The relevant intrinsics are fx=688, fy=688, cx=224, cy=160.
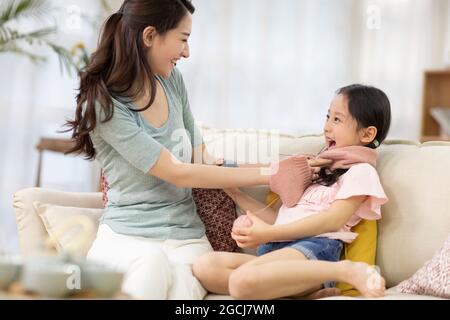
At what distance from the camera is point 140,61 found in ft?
4.76

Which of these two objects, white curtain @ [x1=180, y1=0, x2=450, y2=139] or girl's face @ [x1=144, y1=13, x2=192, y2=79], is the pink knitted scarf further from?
white curtain @ [x1=180, y1=0, x2=450, y2=139]

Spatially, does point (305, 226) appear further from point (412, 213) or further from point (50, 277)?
point (50, 277)

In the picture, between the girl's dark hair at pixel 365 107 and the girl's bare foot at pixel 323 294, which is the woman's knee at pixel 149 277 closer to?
the girl's bare foot at pixel 323 294

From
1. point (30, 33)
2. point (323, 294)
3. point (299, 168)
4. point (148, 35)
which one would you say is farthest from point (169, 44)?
point (30, 33)

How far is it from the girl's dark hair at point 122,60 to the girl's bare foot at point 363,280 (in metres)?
0.55

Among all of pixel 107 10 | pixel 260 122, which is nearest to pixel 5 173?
pixel 107 10

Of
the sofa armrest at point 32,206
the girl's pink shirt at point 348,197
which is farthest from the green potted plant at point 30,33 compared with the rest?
the girl's pink shirt at point 348,197

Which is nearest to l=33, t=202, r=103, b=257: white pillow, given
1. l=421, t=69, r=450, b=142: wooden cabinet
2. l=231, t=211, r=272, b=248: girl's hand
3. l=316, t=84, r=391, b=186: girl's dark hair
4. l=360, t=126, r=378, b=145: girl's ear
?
l=231, t=211, r=272, b=248: girl's hand

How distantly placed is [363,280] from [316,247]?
13cm

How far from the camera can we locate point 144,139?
4.60ft

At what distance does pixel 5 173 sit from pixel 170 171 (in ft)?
7.20

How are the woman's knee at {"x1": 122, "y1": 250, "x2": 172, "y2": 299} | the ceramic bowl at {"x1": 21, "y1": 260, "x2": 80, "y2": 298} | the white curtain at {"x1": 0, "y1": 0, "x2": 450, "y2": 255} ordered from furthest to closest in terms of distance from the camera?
the white curtain at {"x1": 0, "y1": 0, "x2": 450, "y2": 255} < the woman's knee at {"x1": 122, "y1": 250, "x2": 172, "y2": 299} < the ceramic bowl at {"x1": 21, "y1": 260, "x2": 80, "y2": 298}

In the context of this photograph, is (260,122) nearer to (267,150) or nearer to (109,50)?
(267,150)

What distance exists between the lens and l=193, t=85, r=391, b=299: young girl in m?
1.27
